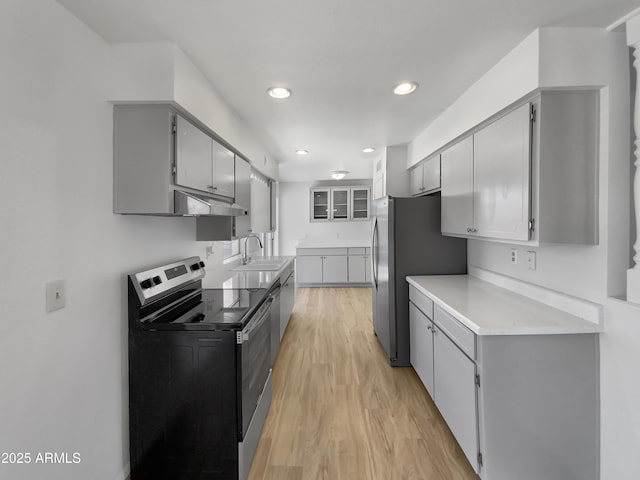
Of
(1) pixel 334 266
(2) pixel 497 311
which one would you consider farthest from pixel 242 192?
(1) pixel 334 266

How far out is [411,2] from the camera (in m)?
1.39

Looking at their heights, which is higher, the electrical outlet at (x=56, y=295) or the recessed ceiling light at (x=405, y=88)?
the recessed ceiling light at (x=405, y=88)

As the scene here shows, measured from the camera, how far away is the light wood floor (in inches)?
71.1

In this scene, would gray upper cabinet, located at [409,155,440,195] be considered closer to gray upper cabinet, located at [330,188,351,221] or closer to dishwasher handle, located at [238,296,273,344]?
dishwasher handle, located at [238,296,273,344]

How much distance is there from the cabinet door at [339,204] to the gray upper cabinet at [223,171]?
14.5 ft

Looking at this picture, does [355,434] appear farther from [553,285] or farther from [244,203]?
[244,203]

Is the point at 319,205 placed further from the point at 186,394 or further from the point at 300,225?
the point at 186,394

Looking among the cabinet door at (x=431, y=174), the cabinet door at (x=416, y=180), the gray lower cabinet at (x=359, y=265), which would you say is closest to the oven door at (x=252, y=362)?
the cabinet door at (x=431, y=174)

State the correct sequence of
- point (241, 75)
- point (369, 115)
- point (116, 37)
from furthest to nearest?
point (369, 115), point (241, 75), point (116, 37)

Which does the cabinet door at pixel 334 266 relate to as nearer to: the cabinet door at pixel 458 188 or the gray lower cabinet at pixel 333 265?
the gray lower cabinet at pixel 333 265

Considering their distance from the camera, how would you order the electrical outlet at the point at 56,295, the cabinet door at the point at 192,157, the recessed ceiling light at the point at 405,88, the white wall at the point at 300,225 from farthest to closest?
1. the white wall at the point at 300,225
2. the recessed ceiling light at the point at 405,88
3. the cabinet door at the point at 192,157
4. the electrical outlet at the point at 56,295

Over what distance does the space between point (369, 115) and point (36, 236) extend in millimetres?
2456

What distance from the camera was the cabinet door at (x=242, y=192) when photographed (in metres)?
2.88

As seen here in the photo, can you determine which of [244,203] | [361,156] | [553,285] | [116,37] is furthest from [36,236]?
[361,156]
